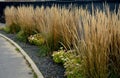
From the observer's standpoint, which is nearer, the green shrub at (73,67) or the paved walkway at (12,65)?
the green shrub at (73,67)

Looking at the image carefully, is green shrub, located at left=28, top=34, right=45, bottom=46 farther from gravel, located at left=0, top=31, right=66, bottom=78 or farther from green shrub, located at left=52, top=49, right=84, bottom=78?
green shrub, located at left=52, top=49, right=84, bottom=78

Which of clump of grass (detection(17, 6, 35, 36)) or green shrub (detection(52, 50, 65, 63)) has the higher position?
green shrub (detection(52, 50, 65, 63))

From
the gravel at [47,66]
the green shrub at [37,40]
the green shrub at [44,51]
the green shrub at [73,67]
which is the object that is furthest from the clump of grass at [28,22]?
the green shrub at [73,67]

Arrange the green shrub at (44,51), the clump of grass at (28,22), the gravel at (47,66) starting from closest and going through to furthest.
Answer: the gravel at (47,66), the green shrub at (44,51), the clump of grass at (28,22)

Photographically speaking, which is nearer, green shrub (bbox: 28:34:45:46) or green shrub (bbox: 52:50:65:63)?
green shrub (bbox: 52:50:65:63)

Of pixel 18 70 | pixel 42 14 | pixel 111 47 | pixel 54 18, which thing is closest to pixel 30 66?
pixel 18 70

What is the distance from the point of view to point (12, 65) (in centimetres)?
877

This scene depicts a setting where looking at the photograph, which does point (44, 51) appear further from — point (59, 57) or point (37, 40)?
point (37, 40)

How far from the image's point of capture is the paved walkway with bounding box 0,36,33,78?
7.67 meters

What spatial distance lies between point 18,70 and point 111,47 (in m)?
2.76

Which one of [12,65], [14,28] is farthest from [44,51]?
[14,28]

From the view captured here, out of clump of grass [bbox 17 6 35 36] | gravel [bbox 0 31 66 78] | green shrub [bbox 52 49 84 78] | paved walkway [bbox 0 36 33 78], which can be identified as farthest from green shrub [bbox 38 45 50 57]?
clump of grass [bbox 17 6 35 36]

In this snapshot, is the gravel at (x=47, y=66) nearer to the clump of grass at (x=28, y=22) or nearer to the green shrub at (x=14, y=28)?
the clump of grass at (x=28, y=22)

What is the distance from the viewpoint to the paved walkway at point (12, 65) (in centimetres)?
767
